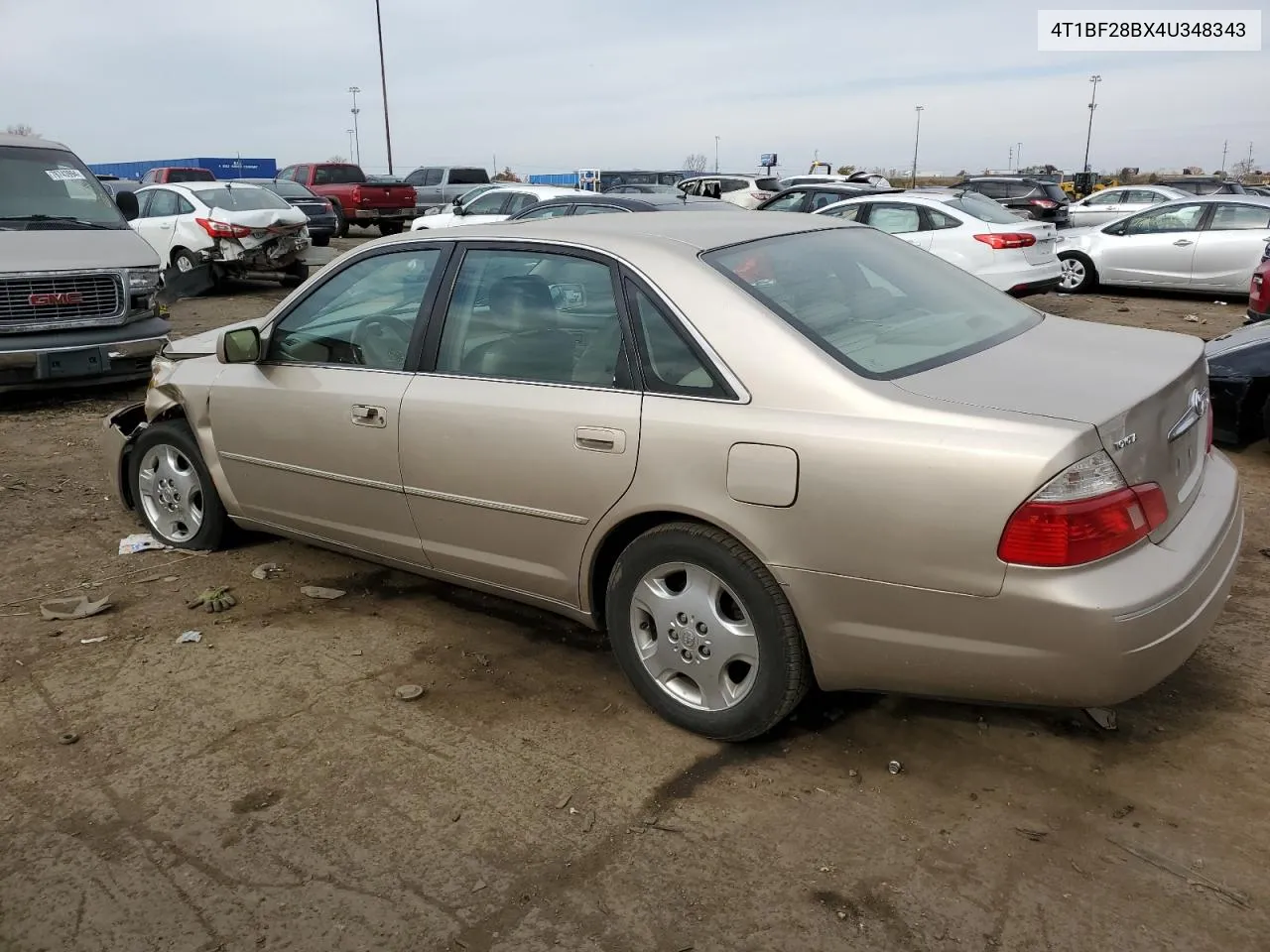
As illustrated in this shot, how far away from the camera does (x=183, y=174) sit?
2470 cm

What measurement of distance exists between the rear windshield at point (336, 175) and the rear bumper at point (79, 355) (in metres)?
18.8

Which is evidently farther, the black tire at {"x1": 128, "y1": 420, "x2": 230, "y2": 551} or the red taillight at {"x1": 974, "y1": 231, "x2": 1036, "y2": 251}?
the red taillight at {"x1": 974, "y1": 231, "x2": 1036, "y2": 251}

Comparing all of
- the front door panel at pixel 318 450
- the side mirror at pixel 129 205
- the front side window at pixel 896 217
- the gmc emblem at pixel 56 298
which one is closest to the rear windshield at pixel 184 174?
the side mirror at pixel 129 205

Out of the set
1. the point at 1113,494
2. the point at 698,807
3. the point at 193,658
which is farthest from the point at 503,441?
the point at 1113,494

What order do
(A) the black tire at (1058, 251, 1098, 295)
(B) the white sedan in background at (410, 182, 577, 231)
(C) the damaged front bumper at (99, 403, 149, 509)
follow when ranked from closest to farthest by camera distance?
(C) the damaged front bumper at (99, 403, 149, 509), (A) the black tire at (1058, 251, 1098, 295), (B) the white sedan in background at (410, 182, 577, 231)

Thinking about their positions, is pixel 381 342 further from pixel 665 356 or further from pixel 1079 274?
pixel 1079 274

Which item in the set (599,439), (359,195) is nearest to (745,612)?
(599,439)

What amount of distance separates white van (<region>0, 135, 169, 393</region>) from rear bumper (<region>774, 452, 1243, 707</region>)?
6.90 metres

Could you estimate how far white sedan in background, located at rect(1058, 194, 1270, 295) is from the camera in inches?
520

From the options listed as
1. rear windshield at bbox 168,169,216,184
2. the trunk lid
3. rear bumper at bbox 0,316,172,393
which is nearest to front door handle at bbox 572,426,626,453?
the trunk lid

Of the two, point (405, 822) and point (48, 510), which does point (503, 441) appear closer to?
point (405, 822)

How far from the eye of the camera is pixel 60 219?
8.19 meters

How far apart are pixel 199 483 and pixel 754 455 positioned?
120 inches

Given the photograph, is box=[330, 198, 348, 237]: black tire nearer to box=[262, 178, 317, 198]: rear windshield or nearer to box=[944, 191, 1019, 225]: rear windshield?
box=[262, 178, 317, 198]: rear windshield
